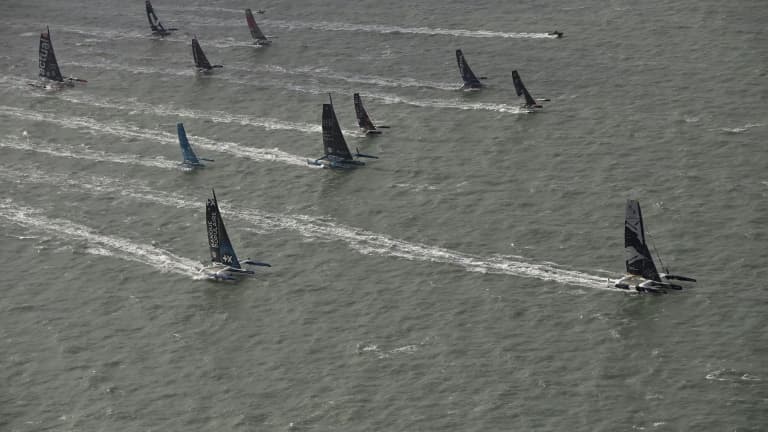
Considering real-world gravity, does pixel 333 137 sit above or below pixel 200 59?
below

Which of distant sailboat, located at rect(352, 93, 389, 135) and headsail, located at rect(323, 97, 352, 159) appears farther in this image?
distant sailboat, located at rect(352, 93, 389, 135)

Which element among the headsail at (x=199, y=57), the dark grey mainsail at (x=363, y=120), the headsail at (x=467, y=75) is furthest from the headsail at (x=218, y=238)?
the headsail at (x=199, y=57)

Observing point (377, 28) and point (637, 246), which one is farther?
point (377, 28)

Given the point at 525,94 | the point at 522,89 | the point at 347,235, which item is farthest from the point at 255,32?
the point at 347,235

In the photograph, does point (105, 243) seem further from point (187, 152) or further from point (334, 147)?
point (334, 147)

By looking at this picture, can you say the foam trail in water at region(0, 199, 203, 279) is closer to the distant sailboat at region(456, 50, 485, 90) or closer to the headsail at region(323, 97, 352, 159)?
the headsail at region(323, 97, 352, 159)

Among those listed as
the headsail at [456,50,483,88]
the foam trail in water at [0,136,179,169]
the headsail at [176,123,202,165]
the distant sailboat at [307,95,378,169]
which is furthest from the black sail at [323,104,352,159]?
the headsail at [456,50,483,88]

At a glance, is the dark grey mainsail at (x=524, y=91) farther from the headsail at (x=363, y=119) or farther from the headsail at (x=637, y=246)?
the headsail at (x=637, y=246)
